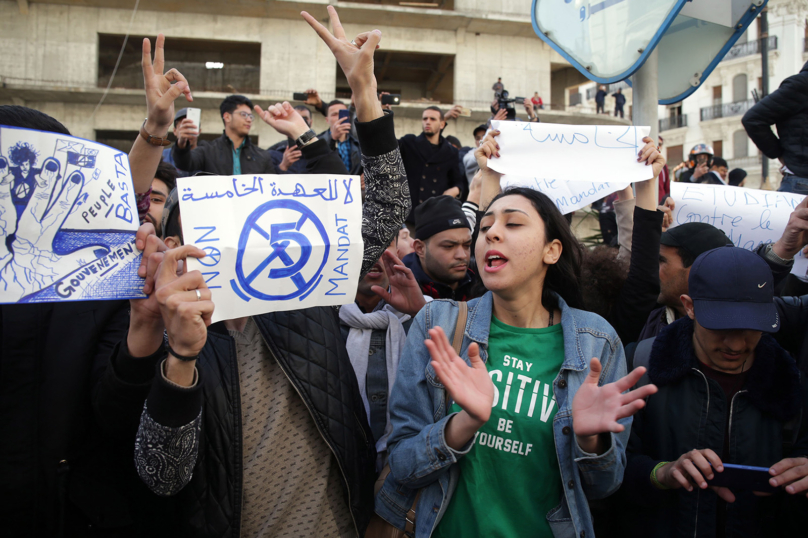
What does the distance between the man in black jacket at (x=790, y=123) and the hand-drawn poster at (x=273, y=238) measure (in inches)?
132

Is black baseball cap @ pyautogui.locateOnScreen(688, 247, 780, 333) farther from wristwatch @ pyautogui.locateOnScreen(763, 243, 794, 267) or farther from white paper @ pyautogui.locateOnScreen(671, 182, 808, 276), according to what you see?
white paper @ pyautogui.locateOnScreen(671, 182, 808, 276)

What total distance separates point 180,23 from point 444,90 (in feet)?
38.6

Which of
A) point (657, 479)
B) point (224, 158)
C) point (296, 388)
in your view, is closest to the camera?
point (296, 388)

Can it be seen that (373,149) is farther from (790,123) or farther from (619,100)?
(619,100)

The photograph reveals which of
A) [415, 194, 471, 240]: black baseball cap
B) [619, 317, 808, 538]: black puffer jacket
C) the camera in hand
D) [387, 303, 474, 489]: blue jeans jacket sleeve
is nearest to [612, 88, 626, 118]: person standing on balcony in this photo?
the camera in hand

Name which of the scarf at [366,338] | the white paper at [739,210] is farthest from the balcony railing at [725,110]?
the scarf at [366,338]

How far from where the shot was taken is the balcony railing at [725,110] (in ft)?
129

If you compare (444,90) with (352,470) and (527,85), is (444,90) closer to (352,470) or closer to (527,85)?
(527,85)

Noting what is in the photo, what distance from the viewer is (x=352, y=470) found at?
191 centimetres

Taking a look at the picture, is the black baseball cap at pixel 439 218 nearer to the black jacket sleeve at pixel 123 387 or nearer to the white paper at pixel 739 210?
the white paper at pixel 739 210

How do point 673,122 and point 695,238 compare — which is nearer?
point 695,238

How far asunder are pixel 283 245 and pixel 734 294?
1.69 metres

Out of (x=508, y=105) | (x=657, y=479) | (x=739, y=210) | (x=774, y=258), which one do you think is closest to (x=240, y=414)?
(x=657, y=479)

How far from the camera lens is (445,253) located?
3.28 m
